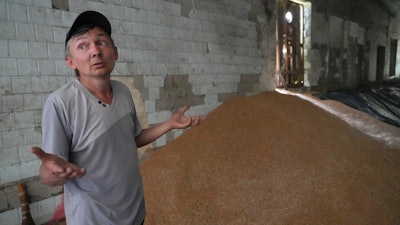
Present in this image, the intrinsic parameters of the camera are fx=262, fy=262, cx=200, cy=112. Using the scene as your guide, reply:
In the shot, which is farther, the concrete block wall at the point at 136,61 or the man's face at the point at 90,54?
the concrete block wall at the point at 136,61

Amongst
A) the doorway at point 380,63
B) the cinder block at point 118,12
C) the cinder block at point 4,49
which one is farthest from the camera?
the doorway at point 380,63

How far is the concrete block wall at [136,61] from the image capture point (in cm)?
274

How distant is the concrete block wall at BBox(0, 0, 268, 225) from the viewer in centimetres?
274

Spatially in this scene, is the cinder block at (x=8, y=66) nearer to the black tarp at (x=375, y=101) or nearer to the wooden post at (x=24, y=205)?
the wooden post at (x=24, y=205)

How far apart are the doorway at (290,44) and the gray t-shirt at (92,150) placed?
22.6 ft

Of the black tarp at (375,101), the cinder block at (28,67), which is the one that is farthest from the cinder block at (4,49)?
the black tarp at (375,101)

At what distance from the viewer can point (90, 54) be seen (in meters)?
1.12

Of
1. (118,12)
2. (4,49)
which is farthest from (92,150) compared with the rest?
(118,12)

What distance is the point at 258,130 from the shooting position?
4.46 m

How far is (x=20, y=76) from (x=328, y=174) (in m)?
3.82

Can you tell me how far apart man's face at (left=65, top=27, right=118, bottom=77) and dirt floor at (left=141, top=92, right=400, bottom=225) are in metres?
2.10

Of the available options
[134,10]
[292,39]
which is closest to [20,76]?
[134,10]

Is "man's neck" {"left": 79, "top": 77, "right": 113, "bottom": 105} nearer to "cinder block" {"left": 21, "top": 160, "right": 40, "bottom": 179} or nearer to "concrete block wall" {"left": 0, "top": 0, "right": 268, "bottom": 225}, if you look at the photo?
"concrete block wall" {"left": 0, "top": 0, "right": 268, "bottom": 225}

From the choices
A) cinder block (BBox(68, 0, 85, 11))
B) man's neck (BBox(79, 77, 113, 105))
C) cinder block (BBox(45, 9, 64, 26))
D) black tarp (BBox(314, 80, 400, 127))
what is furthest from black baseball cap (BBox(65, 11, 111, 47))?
black tarp (BBox(314, 80, 400, 127))
